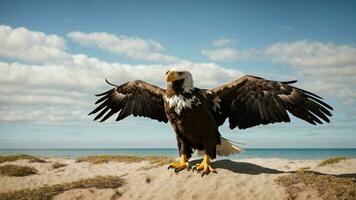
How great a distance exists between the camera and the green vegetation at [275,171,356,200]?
7.58m

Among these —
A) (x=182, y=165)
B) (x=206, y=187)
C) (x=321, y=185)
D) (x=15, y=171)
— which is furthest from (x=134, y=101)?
(x=15, y=171)

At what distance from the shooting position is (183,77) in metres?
8.14

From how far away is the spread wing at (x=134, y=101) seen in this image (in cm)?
1002

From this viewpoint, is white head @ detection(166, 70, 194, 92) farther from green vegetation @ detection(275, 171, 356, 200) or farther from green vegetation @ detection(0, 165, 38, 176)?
green vegetation @ detection(0, 165, 38, 176)

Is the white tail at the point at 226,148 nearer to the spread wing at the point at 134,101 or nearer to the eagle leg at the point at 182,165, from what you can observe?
the eagle leg at the point at 182,165

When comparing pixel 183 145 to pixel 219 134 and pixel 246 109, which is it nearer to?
pixel 219 134

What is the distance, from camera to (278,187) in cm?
804

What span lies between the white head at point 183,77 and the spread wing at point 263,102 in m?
0.78

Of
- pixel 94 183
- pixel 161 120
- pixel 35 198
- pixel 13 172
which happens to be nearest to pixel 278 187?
pixel 161 120

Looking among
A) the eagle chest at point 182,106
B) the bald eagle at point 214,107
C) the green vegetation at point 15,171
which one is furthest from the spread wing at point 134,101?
the green vegetation at point 15,171

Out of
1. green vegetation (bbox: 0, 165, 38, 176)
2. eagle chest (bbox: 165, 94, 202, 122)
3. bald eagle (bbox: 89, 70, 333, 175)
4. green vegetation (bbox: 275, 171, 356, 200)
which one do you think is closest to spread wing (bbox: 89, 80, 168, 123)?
bald eagle (bbox: 89, 70, 333, 175)

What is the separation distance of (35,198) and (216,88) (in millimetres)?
5137

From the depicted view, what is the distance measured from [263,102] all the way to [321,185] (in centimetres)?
241

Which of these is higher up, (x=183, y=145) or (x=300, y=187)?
(x=183, y=145)
